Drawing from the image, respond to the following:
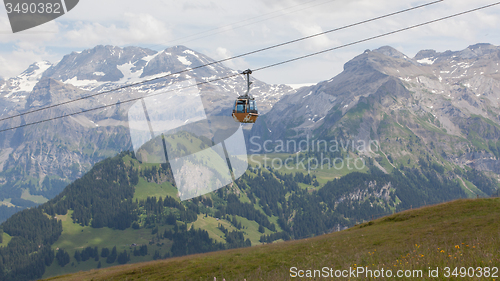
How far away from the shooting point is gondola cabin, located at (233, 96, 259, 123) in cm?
4447

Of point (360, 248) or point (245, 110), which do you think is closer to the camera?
point (245, 110)

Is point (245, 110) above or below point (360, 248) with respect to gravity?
above

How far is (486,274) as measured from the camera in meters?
18.9

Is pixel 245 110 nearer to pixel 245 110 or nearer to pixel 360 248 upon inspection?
pixel 245 110

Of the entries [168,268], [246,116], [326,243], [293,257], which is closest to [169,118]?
[246,116]

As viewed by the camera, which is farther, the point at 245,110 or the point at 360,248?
the point at 360,248

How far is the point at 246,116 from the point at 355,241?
24.2 m

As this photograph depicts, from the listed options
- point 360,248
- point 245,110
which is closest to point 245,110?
point 245,110

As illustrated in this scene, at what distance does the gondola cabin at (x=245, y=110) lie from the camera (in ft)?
146

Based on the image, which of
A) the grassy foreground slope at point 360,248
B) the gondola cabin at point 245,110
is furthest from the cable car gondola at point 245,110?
the grassy foreground slope at point 360,248

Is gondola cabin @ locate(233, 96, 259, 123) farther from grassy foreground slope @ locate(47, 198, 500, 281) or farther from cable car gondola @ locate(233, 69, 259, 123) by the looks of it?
grassy foreground slope @ locate(47, 198, 500, 281)

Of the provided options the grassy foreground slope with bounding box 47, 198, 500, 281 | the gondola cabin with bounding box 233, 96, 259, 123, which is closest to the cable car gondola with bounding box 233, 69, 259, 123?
the gondola cabin with bounding box 233, 96, 259, 123

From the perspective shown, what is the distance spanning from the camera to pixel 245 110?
4466 centimetres

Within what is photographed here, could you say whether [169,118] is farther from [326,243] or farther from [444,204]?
[444,204]
